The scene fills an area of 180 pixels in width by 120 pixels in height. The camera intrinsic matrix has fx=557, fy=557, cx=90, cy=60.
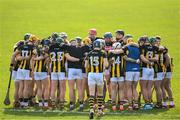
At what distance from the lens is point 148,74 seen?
66.1 ft

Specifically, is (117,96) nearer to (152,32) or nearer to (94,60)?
(94,60)

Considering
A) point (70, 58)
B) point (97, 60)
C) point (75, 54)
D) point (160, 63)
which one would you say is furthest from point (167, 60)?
point (70, 58)

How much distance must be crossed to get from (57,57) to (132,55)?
2.68 metres

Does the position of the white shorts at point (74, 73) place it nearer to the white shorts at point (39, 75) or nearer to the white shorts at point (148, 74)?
the white shorts at point (39, 75)

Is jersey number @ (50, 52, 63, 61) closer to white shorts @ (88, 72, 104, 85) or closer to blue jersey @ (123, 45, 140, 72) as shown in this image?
white shorts @ (88, 72, 104, 85)

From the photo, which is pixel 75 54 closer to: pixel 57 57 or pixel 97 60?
pixel 57 57

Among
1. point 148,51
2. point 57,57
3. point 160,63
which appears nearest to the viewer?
point 57,57

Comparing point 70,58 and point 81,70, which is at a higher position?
point 70,58

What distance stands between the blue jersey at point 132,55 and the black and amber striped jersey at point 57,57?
2250mm

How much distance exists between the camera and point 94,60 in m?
19.1

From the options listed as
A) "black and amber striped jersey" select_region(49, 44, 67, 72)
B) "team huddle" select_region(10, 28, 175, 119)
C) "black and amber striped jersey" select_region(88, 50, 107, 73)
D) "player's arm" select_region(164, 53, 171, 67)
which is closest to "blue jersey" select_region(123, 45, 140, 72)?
"team huddle" select_region(10, 28, 175, 119)

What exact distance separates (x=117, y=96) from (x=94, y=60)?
7.24 ft

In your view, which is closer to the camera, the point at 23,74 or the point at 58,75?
the point at 58,75

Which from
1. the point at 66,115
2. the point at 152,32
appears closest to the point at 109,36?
the point at 66,115
